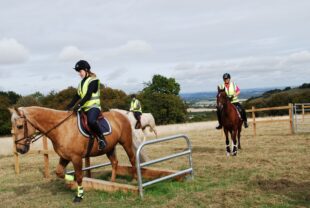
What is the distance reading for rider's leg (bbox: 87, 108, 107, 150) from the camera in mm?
6785

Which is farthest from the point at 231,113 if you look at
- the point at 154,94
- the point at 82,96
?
the point at 154,94

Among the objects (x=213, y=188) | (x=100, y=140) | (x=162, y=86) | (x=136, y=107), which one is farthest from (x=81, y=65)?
(x=162, y=86)

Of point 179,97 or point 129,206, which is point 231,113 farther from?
point 179,97

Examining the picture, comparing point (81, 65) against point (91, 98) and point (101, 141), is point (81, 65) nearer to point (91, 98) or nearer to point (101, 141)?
point (91, 98)

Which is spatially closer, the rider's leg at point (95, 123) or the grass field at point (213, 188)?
the grass field at point (213, 188)

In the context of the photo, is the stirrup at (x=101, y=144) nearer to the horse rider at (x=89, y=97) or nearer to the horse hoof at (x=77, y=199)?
the horse rider at (x=89, y=97)

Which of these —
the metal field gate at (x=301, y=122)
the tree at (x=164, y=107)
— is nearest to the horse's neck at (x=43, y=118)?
the metal field gate at (x=301, y=122)

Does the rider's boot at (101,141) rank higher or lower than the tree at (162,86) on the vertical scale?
lower

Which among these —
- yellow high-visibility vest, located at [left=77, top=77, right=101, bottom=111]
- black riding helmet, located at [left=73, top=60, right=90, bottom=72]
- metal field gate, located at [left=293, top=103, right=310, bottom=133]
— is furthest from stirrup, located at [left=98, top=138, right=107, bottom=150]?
metal field gate, located at [left=293, top=103, right=310, bottom=133]

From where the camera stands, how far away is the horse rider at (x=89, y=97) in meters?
6.79

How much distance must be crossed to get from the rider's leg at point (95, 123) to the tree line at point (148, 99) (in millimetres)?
34399

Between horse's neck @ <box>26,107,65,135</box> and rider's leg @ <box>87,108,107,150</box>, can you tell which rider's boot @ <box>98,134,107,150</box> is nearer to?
rider's leg @ <box>87,108,107,150</box>

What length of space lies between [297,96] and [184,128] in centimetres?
2840

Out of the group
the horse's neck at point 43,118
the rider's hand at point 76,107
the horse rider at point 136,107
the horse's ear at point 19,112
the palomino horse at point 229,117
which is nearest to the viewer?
the horse's ear at point 19,112
